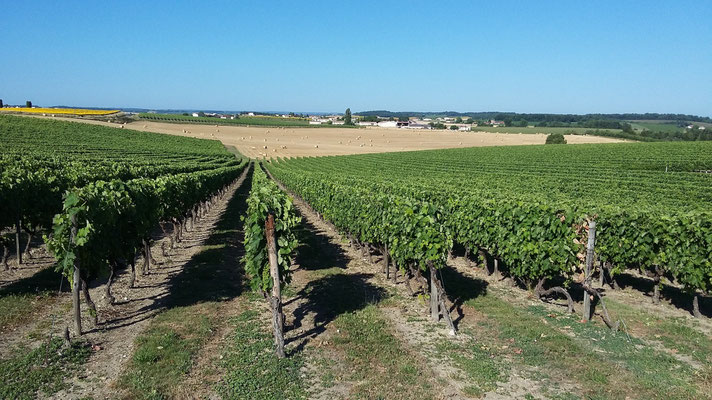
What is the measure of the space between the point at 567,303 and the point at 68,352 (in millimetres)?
10834

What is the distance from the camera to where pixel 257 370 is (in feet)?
25.0

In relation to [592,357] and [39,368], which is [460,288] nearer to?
[592,357]

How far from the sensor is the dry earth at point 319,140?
289ft

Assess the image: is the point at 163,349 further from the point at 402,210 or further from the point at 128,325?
the point at 402,210

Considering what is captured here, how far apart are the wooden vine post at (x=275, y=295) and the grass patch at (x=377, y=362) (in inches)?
43.0

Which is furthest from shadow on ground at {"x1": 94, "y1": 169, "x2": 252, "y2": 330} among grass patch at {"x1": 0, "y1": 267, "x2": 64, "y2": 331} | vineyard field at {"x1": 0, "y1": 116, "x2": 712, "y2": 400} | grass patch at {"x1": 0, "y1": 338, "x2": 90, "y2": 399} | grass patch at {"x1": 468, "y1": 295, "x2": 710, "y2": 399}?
grass patch at {"x1": 468, "y1": 295, "x2": 710, "y2": 399}

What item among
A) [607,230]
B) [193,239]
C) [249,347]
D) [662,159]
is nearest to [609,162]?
[662,159]

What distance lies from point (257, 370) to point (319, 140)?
99.0m

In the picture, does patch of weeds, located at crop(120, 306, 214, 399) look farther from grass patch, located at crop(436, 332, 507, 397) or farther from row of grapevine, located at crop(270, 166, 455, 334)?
row of grapevine, located at crop(270, 166, 455, 334)

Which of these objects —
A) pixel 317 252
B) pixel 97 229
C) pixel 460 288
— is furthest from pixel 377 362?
pixel 317 252

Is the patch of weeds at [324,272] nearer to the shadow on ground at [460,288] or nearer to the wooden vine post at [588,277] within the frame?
the shadow on ground at [460,288]

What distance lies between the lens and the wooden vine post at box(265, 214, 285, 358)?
27.0 feet

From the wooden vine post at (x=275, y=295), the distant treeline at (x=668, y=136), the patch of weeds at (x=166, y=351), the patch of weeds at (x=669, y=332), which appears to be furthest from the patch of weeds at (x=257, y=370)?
the distant treeline at (x=668, y=136)

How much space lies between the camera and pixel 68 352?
8016 millimetres
